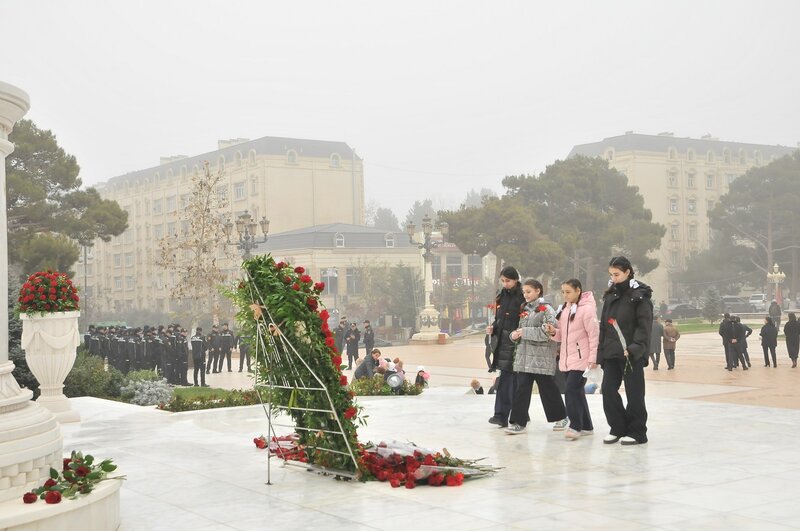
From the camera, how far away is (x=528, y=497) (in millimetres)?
6445

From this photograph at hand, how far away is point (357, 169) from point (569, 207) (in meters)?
23.5

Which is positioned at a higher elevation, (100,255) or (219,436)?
(100,255)

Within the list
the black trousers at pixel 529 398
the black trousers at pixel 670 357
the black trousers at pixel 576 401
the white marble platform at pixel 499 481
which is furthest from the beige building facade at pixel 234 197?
the black trousers at pixel 576 401

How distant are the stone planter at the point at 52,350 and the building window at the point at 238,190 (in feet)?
207

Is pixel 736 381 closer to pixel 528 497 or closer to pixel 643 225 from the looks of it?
pixel 528 497

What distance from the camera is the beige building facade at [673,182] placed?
3051 inches

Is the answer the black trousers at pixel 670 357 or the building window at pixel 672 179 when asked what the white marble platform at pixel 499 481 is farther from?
the building window at pixel 672 179

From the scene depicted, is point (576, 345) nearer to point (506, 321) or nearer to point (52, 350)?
point (506, 321)

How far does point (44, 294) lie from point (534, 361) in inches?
247

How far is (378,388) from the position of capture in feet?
47.0

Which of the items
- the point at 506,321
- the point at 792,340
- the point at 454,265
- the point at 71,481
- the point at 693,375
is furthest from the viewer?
the point at 454,265

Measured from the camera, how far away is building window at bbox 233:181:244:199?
74.3m

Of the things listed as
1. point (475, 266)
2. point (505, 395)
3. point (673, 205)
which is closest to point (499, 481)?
point (505, 395)

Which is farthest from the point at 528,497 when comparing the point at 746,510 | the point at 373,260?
the point at 373,260
